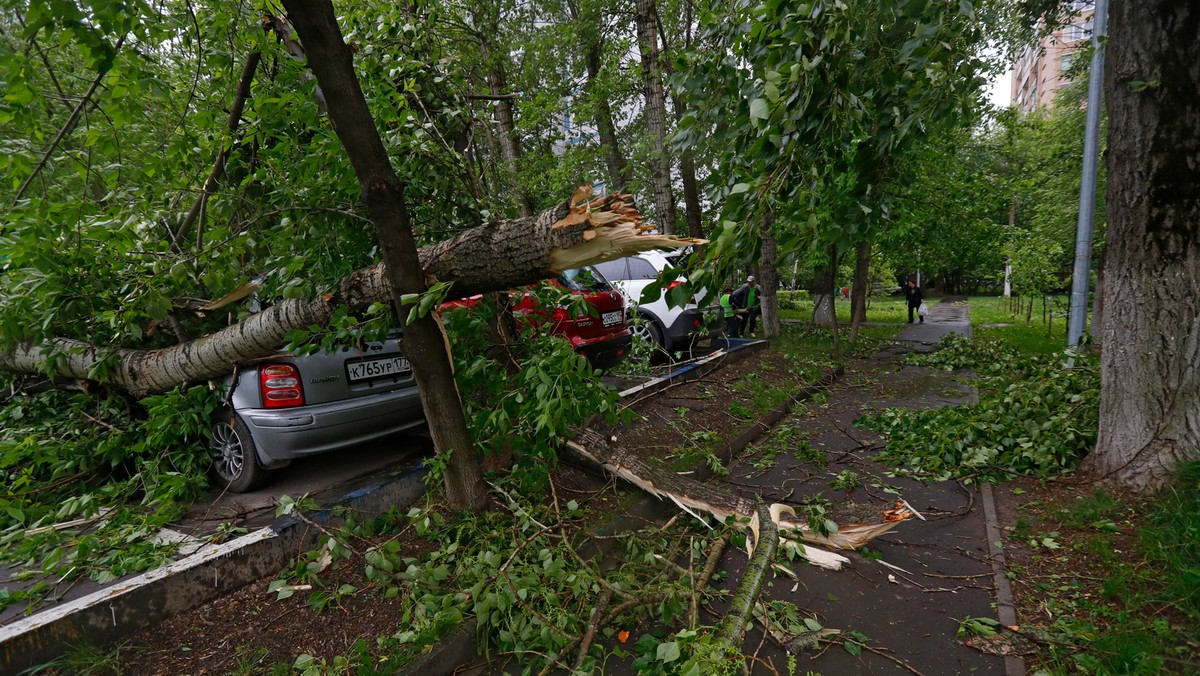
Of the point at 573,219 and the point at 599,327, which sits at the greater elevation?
the point at 573,219

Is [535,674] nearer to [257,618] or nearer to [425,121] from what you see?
[257,618]

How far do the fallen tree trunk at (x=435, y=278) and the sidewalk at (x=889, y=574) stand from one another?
7.26ft

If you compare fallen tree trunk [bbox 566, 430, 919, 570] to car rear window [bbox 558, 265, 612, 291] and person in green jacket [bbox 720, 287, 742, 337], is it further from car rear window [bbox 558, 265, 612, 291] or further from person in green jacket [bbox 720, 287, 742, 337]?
person in green jacket [bbox 720, 287, 742, 337]

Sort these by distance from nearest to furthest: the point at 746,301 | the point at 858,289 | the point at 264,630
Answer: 1. the point at 264,630
2. the point at 858,289
3. the point at 746,301

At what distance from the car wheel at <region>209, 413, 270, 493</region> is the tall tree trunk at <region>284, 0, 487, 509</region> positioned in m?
1.74

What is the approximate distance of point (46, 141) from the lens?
2.83 meters

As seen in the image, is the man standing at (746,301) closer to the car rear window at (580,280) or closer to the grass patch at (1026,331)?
the grass patch at (1026,331)

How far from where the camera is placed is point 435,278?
9.96ft

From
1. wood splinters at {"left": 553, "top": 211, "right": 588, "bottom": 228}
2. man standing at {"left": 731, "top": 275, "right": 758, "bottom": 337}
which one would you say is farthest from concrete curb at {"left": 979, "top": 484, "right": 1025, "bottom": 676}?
man standing at {"left": 731, "top": 275, "right": 758, "bottom": 337}

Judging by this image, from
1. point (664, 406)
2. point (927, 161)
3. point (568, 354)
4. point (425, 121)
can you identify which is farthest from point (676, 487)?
point (927, 161)

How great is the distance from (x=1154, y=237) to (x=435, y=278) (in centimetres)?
465

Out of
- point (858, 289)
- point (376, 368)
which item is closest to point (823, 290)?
point (858, 289)

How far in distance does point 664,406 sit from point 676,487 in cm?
226

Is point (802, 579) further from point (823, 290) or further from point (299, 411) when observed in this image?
point (823, 290)
